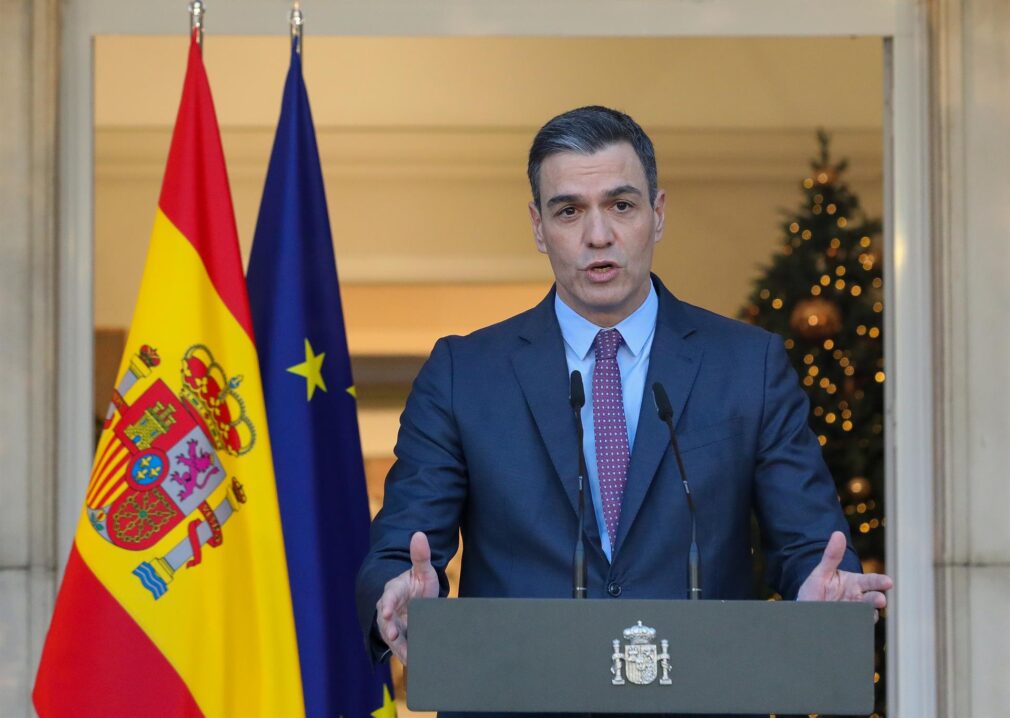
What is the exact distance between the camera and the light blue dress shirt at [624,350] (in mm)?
2523

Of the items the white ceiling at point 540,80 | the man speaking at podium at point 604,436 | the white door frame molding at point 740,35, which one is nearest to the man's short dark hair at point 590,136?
the man speaking at podium at point 604,436

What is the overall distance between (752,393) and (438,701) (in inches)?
34.6

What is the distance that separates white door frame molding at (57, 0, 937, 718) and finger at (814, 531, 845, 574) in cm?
200

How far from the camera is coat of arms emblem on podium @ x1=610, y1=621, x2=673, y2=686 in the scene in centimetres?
186

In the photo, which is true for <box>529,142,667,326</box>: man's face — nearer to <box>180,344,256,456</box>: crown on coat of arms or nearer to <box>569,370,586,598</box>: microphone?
<box>569,370,586,598</box>: microphone

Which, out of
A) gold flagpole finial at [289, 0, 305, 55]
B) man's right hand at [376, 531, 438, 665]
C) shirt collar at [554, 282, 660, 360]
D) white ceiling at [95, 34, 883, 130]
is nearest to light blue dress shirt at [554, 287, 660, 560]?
shirt collar at [554, 282, 660, 360]

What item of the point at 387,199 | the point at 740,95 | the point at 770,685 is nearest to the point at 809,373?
the point at 740,95

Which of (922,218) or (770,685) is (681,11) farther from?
(770,685)

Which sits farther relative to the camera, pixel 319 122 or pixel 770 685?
pixel 319 122

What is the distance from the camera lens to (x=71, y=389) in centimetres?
397

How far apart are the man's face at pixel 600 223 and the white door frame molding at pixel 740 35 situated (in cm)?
164

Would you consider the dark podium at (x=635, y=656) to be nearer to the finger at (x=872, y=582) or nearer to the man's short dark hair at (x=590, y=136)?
the finger at (x=872, y=582)

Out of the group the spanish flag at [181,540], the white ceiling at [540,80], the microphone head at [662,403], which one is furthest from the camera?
the white ceiling at [540,80]

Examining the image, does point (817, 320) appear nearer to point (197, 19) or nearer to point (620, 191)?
point (197, 19)
